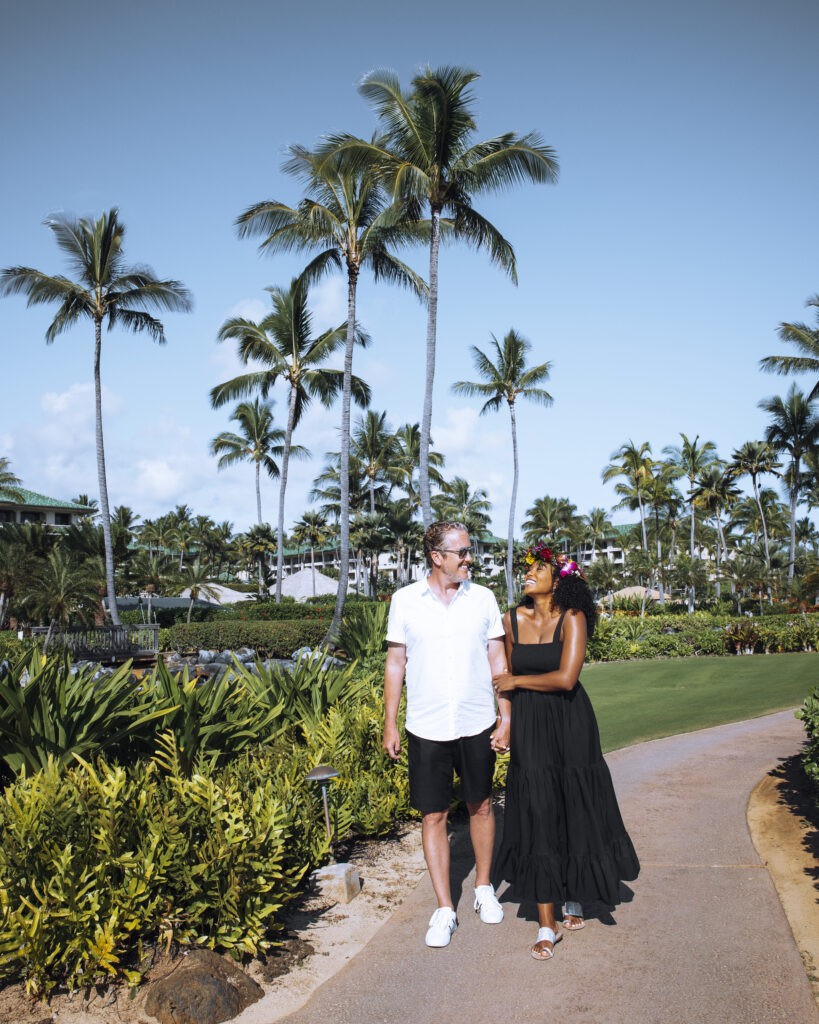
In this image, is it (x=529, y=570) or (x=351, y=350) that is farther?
(x=351, y=350)

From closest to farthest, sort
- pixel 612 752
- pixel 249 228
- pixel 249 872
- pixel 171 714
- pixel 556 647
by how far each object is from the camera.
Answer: pixel 249 872, pixel 556 647, pixel 171 714, pixel 612 752, pixel 249 228

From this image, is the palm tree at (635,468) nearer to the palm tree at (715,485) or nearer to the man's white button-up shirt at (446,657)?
the palm tree at (715,485)

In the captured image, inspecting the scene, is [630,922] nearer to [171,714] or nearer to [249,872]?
[249,872]

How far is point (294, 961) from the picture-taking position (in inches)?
137

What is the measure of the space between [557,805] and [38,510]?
219 feet

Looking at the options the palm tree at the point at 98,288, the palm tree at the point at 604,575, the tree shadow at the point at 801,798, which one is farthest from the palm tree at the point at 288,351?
the palm tree at the point at 604,575

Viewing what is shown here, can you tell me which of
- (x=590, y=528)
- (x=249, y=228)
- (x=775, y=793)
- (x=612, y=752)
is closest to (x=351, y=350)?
(x=249, y=228)

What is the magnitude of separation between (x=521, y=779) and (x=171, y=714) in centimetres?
219

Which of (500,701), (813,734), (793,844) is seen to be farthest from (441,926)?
(813,734)

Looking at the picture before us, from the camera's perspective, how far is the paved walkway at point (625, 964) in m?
2.93

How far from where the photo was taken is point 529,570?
3.83 m

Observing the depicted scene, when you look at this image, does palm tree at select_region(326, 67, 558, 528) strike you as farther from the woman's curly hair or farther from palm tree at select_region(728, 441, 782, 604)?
palm tree at select_region(728, 441, 782, 604)

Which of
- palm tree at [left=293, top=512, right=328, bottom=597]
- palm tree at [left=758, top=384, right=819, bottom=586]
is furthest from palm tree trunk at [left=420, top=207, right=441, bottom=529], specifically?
palm tree at [left=293, top=512, right=328, bottom=597]

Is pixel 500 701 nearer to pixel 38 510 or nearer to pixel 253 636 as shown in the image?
pixel 253 636
